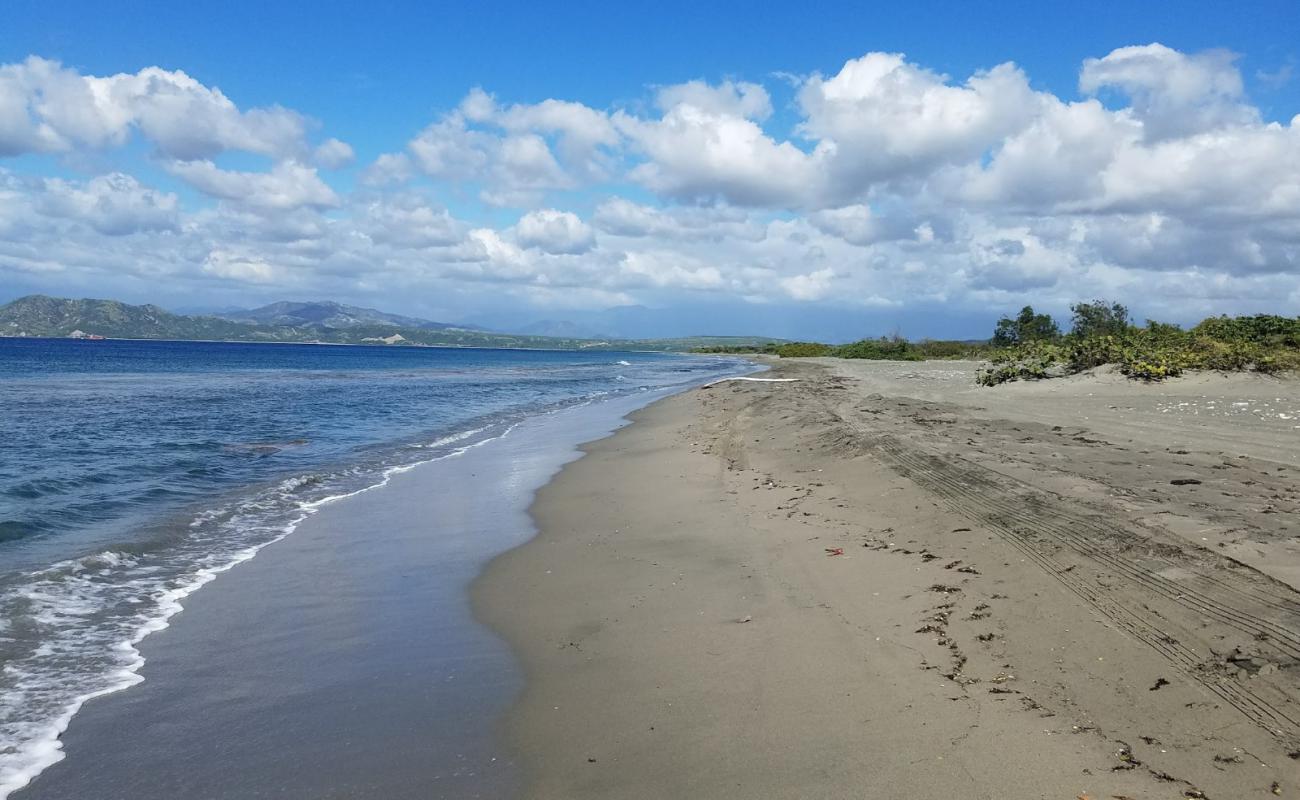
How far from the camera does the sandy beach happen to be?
162 inches

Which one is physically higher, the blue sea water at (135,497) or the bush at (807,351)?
the bush at (807,351)

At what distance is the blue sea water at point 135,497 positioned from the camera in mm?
6230

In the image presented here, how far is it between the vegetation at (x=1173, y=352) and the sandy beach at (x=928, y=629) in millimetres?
11246

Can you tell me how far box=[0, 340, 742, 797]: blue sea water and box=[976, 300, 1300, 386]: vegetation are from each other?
19.9 meters

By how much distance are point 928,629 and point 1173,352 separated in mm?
23174

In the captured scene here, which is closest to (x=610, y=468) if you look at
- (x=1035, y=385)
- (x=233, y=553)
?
(x=233, y=553)

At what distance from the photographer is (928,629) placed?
5988 millimetres

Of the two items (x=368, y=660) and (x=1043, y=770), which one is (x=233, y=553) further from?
(x=1043, y=770)

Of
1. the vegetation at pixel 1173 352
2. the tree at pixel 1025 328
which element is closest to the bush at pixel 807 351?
the tree at pixel 1025 328

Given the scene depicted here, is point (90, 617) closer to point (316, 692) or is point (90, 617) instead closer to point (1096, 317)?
point (316, 692)

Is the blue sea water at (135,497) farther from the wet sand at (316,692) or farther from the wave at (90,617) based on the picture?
the wet sand at (316,692)

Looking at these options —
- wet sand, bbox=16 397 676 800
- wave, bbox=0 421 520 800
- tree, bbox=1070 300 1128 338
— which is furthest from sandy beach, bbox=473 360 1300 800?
tree, bbox=1070 300 1128 338

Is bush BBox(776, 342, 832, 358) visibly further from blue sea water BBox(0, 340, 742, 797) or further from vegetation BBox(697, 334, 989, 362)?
blue sea water BBox(0, 340, 742, 797)

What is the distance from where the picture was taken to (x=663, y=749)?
462cm
